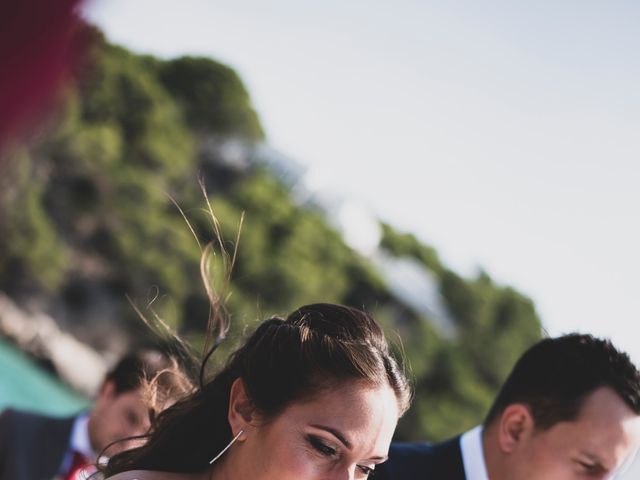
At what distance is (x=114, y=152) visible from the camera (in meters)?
33.9

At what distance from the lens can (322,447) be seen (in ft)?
7.47

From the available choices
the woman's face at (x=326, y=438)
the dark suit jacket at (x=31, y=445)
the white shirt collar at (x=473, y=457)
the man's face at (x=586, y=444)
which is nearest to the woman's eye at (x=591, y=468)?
the man's face at (x=586, y=444)

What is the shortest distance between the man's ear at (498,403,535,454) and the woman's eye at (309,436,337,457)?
1.40 m

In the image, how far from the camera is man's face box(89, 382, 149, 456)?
3917mm

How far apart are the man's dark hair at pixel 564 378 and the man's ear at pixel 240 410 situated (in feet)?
4.66

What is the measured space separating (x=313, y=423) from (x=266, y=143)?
47528mm

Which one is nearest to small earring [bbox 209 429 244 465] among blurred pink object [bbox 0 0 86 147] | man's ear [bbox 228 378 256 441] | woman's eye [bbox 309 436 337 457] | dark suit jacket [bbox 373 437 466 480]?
man's ear [bbox 228 378 256 441]

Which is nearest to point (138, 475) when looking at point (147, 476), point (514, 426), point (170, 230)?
point (147, 476)

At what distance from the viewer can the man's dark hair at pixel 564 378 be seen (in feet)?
11.4

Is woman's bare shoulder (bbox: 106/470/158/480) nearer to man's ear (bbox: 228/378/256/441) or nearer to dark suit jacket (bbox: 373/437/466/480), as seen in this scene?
man's ear (bbox: 228/378/256/441)

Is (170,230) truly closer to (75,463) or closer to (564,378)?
(75,463)

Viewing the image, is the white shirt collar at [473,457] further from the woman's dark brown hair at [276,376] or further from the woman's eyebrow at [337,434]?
the woman's eyebrow at [337,434]

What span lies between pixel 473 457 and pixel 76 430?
78.8 inches

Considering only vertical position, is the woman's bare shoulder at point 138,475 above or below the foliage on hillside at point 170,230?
above
